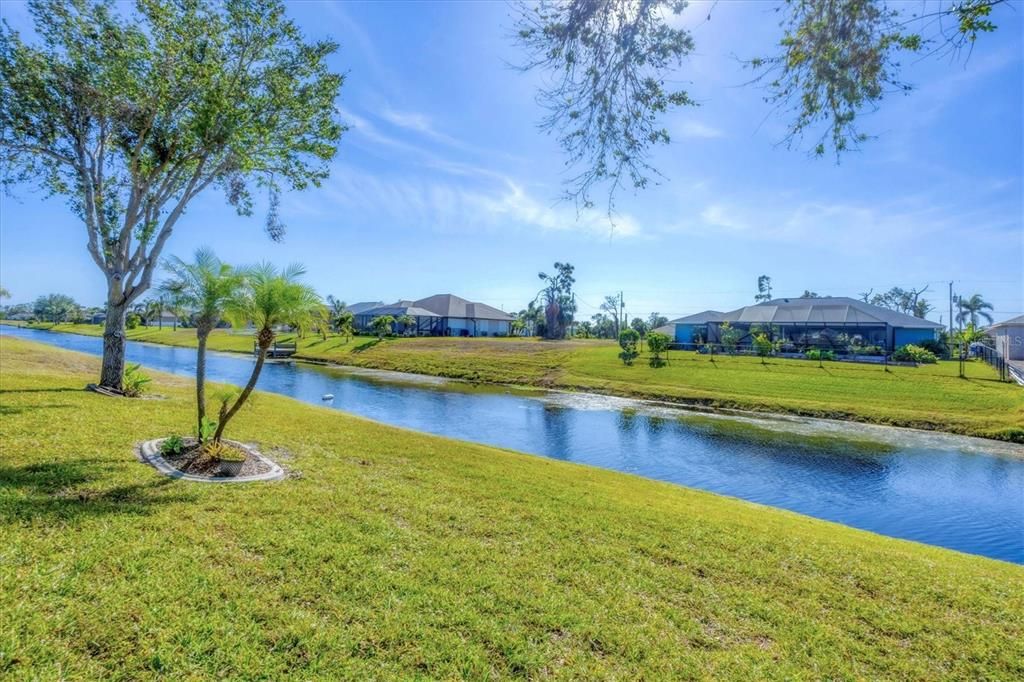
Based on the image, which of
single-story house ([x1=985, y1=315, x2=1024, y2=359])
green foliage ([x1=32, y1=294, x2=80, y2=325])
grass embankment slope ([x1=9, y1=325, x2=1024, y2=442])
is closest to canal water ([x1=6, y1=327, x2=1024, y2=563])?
grass embankment slope ([x1=9, y1=325, x2=1024, y2=442])

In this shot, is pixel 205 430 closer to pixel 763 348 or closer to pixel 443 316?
pixel 763 348

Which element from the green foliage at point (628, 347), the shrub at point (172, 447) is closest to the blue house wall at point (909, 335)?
the green foliage at point (628, 347)

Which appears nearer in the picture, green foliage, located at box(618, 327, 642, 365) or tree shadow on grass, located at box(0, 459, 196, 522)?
tree shadow on grass, located at box(0, 459, 196, 522)

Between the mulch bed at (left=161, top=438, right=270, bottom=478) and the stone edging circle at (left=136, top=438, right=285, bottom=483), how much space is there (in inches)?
3.4

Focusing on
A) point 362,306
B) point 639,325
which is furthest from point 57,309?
point 639,325

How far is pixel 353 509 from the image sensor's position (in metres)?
7.02

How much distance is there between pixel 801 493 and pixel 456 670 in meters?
15.1

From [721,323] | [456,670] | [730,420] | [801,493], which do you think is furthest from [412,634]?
[721,323]

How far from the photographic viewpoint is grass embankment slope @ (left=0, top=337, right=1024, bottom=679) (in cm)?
381

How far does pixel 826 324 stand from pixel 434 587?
52723mm

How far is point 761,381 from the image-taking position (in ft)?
113

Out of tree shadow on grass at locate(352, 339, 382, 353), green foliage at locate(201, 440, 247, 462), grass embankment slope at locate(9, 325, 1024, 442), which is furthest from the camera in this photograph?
tree shadow on grass at locate(352, 339, 382, 353)

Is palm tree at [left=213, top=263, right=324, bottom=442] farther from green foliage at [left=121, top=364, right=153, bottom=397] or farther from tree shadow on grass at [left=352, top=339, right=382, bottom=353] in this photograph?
tree shadow on grass at [left=352, top=339, right=382, bottom=353]

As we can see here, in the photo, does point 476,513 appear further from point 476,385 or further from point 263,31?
point 476,385
